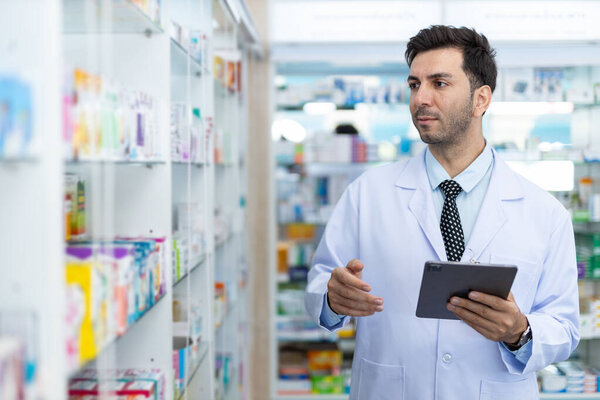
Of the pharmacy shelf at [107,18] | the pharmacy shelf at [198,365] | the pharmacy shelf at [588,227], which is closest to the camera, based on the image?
the pharmacy shelf at [107,18]

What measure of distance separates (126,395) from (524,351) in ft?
4.09

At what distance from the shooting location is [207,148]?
9.12 feet

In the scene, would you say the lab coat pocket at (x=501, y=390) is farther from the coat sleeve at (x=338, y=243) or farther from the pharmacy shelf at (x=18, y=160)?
the pharmacy shelf at (x=18, y=160)

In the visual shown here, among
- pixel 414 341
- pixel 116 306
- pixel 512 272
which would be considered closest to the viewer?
pixel 116 306

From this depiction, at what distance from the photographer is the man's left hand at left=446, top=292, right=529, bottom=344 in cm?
169

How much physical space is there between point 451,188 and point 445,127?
0.74ft

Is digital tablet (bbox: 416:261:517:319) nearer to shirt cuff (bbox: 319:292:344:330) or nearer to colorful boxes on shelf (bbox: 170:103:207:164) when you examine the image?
shirt cuff (bbox: 319:292:344:330)

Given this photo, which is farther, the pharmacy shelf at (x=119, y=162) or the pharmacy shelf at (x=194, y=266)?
the pharmacy shelf at (x=194, y=266)

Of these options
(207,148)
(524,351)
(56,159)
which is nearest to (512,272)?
(524,351)

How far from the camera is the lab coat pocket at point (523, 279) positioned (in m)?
2.00

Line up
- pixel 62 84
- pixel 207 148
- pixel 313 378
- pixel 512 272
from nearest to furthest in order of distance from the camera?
1. pixel 62 84
2. pixel 512 272
3. pixel 207 148
4. pixel 313 378

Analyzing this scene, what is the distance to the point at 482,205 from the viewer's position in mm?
2064

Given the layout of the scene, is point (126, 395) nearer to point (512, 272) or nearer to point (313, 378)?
point (512, 272)

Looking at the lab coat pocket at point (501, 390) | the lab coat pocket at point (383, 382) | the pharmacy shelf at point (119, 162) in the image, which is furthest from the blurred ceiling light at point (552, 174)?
the pharmacy shelf at point (119, 162)
